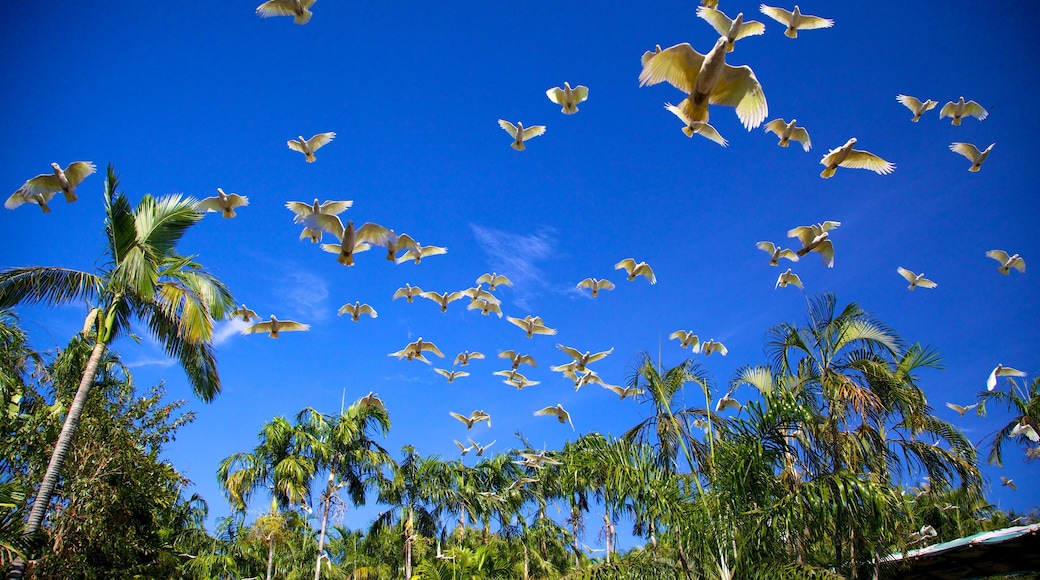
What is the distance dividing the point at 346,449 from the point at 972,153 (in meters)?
19.1

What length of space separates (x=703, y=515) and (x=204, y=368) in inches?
335

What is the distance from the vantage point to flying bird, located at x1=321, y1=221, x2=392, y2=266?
49.6 ft

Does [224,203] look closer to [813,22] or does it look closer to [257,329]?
[257,329]

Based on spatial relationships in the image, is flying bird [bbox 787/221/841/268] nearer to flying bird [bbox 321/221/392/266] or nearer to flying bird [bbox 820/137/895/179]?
flying bird [bbox 820/137/895/179]

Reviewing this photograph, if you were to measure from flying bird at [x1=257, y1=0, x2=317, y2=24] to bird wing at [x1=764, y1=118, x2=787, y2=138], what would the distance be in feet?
33.0

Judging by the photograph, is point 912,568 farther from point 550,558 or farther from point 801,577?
point 550,558

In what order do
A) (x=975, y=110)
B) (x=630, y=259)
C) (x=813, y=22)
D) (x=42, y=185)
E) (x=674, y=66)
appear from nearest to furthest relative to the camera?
(x=674, y=66) → (x=42, y=185) → (x=813, y=22) → (x=975, y=110) → (x=630, y=259)

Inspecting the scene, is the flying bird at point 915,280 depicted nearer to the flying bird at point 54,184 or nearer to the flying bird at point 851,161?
the flying bird at point 851,161

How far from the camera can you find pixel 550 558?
2314cm

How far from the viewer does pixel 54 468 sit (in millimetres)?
7434

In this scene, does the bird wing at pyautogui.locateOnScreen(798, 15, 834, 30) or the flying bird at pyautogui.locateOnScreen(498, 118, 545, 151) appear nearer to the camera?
the bird wing at pyautogui.locateOnScreen(798, 15, 834, 30)

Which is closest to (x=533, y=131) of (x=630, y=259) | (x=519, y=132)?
(x=519, y=132)

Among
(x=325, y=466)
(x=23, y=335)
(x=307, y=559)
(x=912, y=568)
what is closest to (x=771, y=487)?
(x=912, y=568)

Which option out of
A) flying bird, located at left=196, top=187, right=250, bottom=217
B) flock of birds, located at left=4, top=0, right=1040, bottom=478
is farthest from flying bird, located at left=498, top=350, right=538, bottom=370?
flying bird, located at left=196, top=187, right=250, bottom=217
